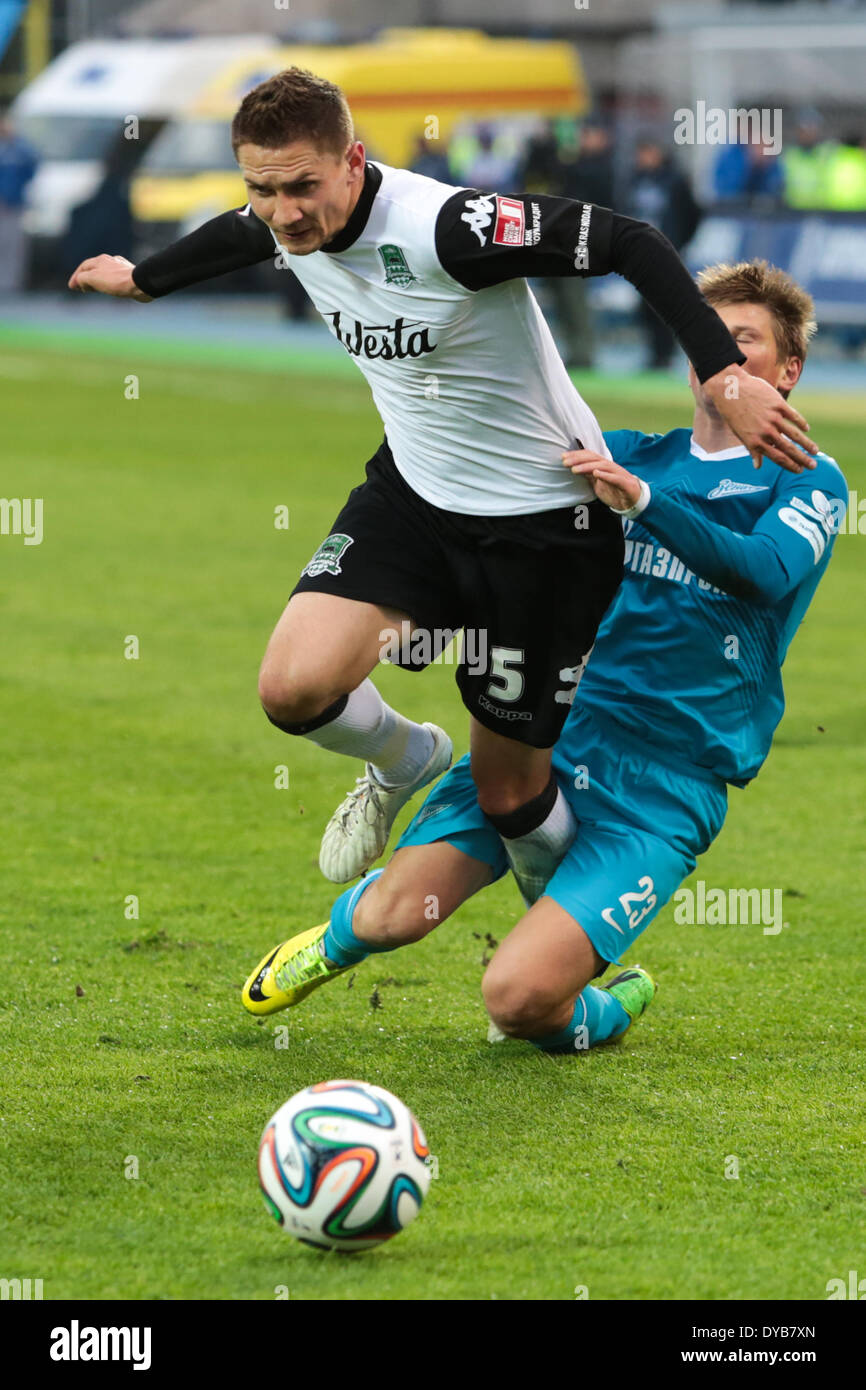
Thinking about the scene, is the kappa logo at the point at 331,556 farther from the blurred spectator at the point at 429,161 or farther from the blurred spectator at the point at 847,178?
the blurred spectator at the point at 429,161

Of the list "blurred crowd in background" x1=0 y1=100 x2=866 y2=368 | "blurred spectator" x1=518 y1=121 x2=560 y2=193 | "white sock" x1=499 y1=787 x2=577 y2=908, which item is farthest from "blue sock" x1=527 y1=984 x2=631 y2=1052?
"blurred spectator" x1=518 y1=121 x2=560 y2=193

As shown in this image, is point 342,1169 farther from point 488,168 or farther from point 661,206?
point 488,168

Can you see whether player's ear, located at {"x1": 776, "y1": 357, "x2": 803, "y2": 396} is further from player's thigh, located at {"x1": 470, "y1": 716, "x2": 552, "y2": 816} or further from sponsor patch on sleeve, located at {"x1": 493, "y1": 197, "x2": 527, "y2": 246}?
player's thigh, located at {"x1": 470, "y1": 716, "x2": 552, "y2": 816}

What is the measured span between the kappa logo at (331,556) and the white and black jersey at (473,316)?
210 mm

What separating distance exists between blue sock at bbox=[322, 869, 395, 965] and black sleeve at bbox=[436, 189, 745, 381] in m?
1.50

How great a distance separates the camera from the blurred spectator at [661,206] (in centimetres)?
2119

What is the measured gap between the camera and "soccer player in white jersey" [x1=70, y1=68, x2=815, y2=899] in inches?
165

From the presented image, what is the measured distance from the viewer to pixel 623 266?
13.6 feet

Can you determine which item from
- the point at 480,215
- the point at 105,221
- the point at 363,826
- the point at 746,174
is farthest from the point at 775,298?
the point at 105,221

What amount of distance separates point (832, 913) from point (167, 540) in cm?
719

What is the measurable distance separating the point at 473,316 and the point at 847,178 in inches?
730

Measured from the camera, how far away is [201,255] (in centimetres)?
489

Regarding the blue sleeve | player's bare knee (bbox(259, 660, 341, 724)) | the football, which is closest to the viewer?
the football
